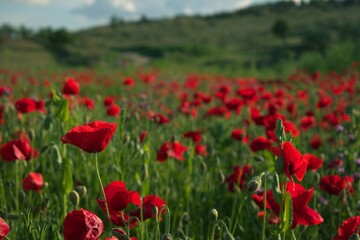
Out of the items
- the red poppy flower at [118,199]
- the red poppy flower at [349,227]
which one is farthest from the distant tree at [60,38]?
the red poppy flower at [349,227]

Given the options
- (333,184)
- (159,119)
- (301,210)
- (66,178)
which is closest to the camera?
(301,210)

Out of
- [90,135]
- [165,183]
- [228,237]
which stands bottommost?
[165,183]

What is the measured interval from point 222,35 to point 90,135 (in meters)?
52.8

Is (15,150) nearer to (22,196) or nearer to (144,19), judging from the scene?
(22,196)

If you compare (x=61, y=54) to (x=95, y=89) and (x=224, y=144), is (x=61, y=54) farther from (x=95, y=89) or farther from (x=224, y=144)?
(x=224, y=144)

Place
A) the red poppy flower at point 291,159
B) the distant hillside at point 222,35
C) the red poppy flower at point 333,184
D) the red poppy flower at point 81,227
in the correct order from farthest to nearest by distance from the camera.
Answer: the distant hillside at point 222,35 < the red poppy flower at point 333,184 < the red poppy flower at point 291,159 < the red poppy flower at point 81,227

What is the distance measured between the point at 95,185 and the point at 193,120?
1.97m

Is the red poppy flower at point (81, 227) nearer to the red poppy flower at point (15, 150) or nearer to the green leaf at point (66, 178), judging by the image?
the green leaf at point (66, 178)

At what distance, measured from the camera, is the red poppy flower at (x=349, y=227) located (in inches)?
47.7

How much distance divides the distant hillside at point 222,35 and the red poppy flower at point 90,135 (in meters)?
19.6

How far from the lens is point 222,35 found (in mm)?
52938

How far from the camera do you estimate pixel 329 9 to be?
6028 centimetres

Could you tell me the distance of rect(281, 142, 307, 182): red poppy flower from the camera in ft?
3.86

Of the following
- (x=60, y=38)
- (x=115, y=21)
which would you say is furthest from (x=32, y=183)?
(x=115, y=21)
